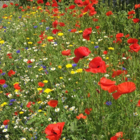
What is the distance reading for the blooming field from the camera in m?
1.55

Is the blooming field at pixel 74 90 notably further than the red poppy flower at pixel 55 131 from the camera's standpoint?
Yes

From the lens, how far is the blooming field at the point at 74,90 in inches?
61.1

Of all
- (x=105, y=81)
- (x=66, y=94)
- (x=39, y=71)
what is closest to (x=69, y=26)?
(x=39, y=71)

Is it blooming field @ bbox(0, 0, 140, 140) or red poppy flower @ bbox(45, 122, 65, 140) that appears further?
blooming field @ bbox(0, 0, 140, 140)

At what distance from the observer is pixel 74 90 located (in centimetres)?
219

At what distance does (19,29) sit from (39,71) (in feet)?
6.52

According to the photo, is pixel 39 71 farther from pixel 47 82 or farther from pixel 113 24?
pixel 113 24

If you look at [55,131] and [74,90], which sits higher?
[55,131]

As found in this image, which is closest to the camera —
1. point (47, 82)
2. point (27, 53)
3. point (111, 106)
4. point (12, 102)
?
point (111, 106)

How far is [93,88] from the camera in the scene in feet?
6.83

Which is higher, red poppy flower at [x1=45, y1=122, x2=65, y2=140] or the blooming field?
red poppy flower at [x1=45, y1=122, x2=65, y2=140]

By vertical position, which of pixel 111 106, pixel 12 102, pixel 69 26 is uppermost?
pixel 69 26

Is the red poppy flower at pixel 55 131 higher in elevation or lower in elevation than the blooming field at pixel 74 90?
higher

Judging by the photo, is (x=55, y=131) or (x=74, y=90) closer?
(x=55, y=131)
